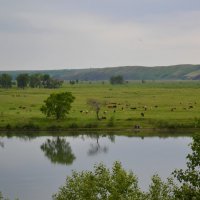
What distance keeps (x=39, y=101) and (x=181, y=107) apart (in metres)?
43.1

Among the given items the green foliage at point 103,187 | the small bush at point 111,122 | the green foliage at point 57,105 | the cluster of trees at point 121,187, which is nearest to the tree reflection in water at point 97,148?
the small bush at point 111,122

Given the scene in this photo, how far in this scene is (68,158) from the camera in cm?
6981

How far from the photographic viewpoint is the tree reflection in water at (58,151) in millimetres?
69006

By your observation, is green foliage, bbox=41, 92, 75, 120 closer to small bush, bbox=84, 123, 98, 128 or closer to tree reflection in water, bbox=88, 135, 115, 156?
small bush, bbox=84, 123, 98, 128

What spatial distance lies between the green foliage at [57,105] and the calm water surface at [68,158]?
34.3 feet

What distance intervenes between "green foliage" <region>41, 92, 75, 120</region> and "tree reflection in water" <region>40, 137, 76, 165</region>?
11.1 metres

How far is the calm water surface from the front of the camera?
52750 millimetres

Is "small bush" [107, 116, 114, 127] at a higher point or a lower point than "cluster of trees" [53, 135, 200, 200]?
lower

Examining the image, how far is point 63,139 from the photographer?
85.2 m

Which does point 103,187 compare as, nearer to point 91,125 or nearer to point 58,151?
point 58,151

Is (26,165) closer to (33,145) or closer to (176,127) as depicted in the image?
(33,145)

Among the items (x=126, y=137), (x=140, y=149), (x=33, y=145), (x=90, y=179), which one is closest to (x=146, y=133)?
(x=126, y=137)

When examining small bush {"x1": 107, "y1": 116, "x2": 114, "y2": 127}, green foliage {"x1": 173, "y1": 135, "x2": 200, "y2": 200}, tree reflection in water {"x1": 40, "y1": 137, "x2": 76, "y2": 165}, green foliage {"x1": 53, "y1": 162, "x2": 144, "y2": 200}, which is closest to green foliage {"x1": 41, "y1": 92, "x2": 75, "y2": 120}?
small bush {"x1": 107, "y1": 116, "x2": 114, "y2": 127}

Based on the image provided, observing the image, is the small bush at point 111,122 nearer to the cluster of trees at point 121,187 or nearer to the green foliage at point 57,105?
the green foliage at point 57,105
